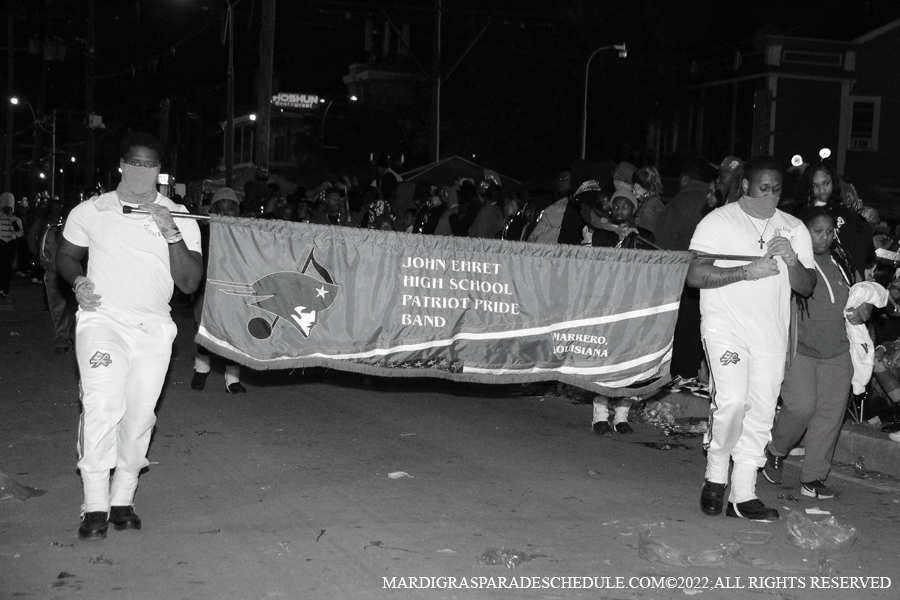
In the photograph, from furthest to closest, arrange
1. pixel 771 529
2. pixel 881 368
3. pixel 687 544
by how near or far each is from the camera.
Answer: pixel 881 368 → pixel 771 529 → pixel 687 544

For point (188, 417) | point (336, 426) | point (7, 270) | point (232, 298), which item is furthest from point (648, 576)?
point (7, 270)

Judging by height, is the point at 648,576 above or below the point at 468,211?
below

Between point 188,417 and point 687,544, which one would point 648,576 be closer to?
point 687,544

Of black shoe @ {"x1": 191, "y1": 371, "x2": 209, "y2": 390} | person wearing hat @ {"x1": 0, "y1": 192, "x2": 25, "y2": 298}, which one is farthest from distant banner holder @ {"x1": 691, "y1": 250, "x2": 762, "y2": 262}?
person wearing hat @ {"x1": 0, "y1": 192, "x2": 25, "y2": 298}

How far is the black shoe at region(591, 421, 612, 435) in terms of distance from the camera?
902cm

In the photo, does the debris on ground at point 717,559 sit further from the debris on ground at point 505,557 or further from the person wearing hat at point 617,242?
the person wearing hat at point 617,242

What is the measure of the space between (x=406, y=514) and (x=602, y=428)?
10.4ft

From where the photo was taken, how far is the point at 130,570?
5246 millimetres

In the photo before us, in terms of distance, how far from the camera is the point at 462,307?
7.73 meters

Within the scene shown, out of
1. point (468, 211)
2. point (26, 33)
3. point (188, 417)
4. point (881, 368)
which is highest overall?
point (26, 33)

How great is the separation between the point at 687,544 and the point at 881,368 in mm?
3382

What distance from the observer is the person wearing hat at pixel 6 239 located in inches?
846

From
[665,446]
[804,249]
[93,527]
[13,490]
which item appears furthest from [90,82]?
[804,249]

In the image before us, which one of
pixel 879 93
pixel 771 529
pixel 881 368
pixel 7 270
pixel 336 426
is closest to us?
pixel 771 529
